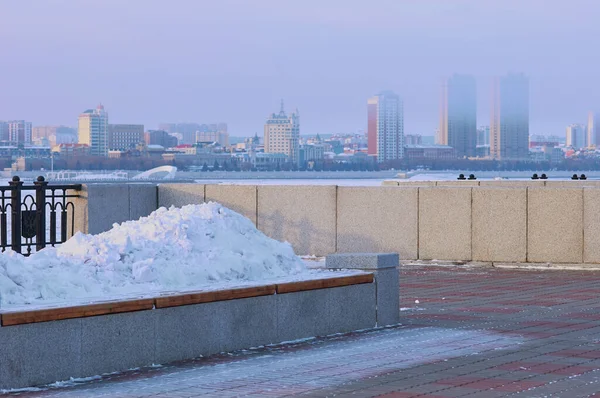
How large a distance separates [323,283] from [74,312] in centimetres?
277

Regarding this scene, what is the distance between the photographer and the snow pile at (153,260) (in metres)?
8.05

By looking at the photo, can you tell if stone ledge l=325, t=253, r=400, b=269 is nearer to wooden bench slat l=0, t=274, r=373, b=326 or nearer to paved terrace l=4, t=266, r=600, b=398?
wooden bench slat l=0, t=274, r=373, b=326

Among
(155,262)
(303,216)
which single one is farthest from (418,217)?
(155,262)

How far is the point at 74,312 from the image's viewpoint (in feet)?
24.7

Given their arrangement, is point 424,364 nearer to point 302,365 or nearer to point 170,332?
point 302,365

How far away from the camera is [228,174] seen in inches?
7864

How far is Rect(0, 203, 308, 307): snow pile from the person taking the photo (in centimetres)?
805

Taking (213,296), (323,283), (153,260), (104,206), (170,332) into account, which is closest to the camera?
(170,332)

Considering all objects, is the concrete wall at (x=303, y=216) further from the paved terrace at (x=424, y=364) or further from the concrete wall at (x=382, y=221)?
the paved terrace at (x=424, y=364)

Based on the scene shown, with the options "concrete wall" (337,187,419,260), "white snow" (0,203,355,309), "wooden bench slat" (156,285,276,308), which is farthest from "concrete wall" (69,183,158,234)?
"wooden bench slat" (156,285,276,308)

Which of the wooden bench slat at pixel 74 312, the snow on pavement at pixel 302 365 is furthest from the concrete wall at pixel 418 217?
the wooden bench slat at pixel 74 312

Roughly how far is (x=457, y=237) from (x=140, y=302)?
10579 mm

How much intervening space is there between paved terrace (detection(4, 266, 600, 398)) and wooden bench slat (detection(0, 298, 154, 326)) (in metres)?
0.46

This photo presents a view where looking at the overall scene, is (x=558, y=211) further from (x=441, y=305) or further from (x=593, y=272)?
(x=441, y=305)
